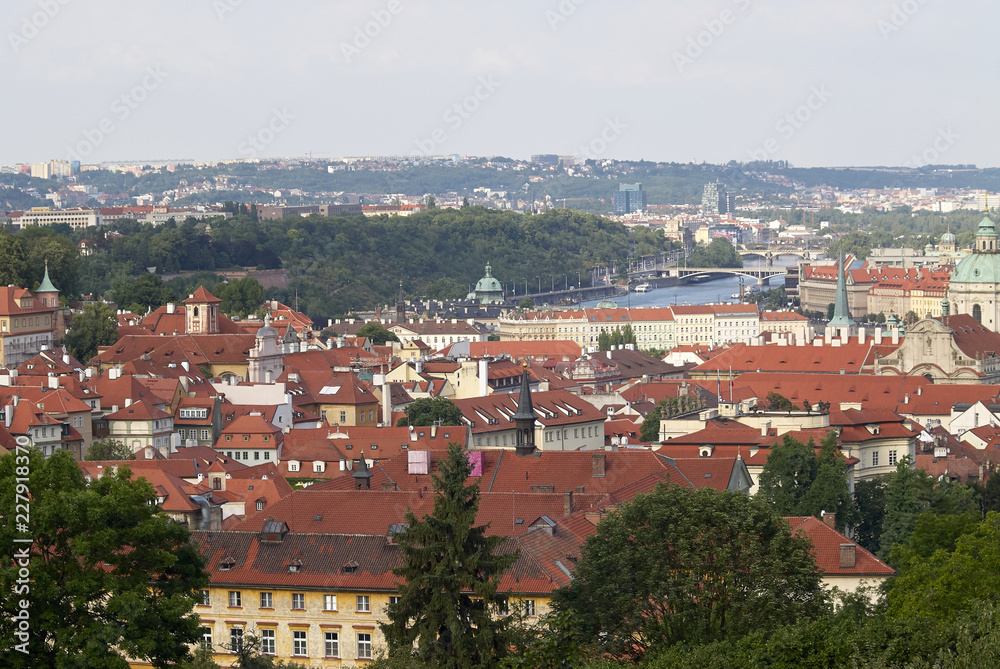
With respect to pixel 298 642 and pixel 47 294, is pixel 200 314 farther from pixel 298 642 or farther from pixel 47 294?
pixel 298 642

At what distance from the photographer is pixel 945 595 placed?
26781mm

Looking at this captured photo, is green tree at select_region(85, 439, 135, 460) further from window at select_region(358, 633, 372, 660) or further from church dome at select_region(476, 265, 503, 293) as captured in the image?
church dome at select_region(476, 265, 503, 293)

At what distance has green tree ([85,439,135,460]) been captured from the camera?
55562mm

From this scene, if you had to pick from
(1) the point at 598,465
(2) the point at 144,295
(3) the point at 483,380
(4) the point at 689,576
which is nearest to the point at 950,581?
(4) the point at 689,576

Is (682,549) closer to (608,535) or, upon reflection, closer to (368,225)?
(608,535)

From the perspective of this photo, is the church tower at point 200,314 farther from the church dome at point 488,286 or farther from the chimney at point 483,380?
the church dome at point 488,286

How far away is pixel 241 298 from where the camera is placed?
109 metres

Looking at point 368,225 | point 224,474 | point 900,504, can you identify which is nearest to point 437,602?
point 900,504

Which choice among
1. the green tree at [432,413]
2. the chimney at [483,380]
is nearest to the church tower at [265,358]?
the chimney at [483,380]

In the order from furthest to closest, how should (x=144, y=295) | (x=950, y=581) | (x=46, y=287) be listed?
(x=144, y=295) < (x=46, y=287) < (x=950, y=581)

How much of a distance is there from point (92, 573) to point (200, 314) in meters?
62.0

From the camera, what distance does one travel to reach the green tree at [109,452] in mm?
55562

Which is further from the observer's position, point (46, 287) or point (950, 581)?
point (46, 287)

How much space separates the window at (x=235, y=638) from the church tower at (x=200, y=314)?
5592cm
